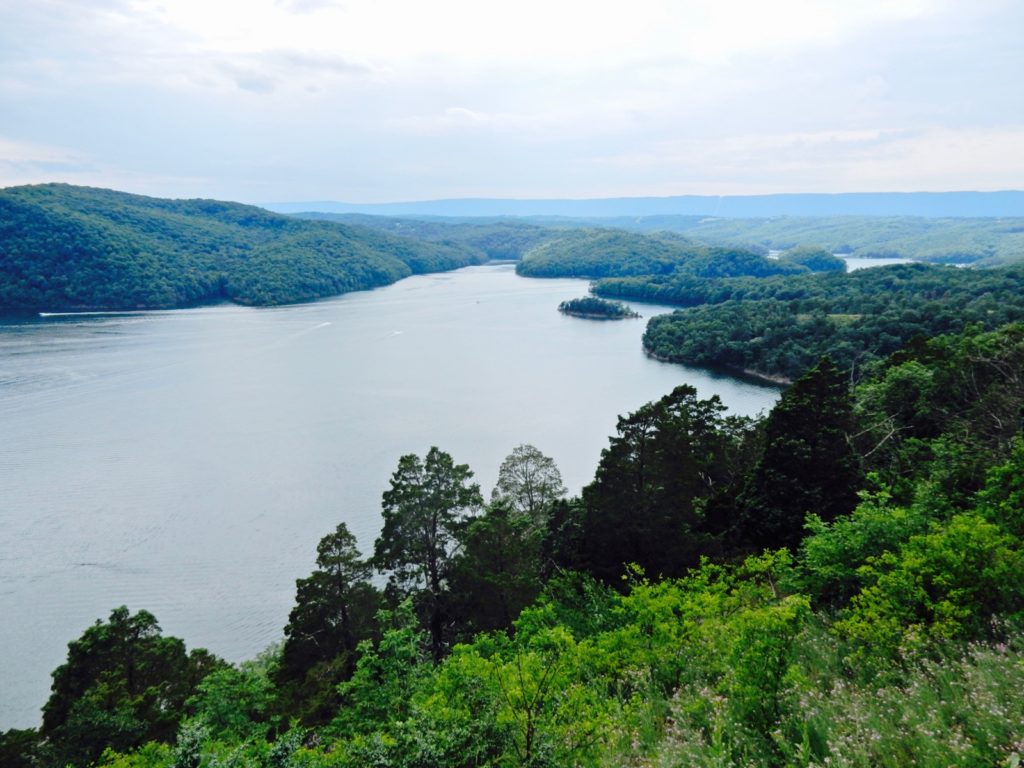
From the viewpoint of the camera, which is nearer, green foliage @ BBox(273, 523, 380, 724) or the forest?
the forest

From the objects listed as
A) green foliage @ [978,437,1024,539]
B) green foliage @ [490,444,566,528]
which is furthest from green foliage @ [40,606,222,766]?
green foliage @ [978,437,1024,539]

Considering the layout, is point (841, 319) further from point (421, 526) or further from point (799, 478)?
point (421, 526)

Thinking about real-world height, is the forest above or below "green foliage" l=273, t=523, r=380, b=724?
above

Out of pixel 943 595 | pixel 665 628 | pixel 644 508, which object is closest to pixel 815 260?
pixel 644 508

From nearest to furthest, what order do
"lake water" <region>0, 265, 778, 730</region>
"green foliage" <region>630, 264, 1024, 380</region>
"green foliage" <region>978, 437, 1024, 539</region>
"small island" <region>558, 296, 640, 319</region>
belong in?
1. "green foliage" <region>978, 437, 1024, 539</region>
2. "lake water" <region>0, 265, 778, 730</region>
3. "green foliage" <region>630, 264, 1024, 380</region>
4. "small island" <region>558, 296, 640, 319</region>

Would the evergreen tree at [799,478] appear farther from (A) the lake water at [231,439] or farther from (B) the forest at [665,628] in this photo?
(A) the lake water at [231,439]

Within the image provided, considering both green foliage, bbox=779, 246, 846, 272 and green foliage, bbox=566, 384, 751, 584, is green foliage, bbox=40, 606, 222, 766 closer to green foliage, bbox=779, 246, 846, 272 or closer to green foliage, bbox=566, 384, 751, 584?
green foliage, bbox=566, 384, 751, 584

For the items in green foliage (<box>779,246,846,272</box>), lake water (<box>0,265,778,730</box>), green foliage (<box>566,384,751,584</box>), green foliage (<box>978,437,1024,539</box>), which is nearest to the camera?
green foliage (<box>978,437,1024,539</box>)

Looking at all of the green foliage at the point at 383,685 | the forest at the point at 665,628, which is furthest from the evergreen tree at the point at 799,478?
the green foliage at the point at 383,685

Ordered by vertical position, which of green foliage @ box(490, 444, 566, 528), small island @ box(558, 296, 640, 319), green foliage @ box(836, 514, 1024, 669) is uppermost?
green foliage @ box(836, 514, 1024, 669)
